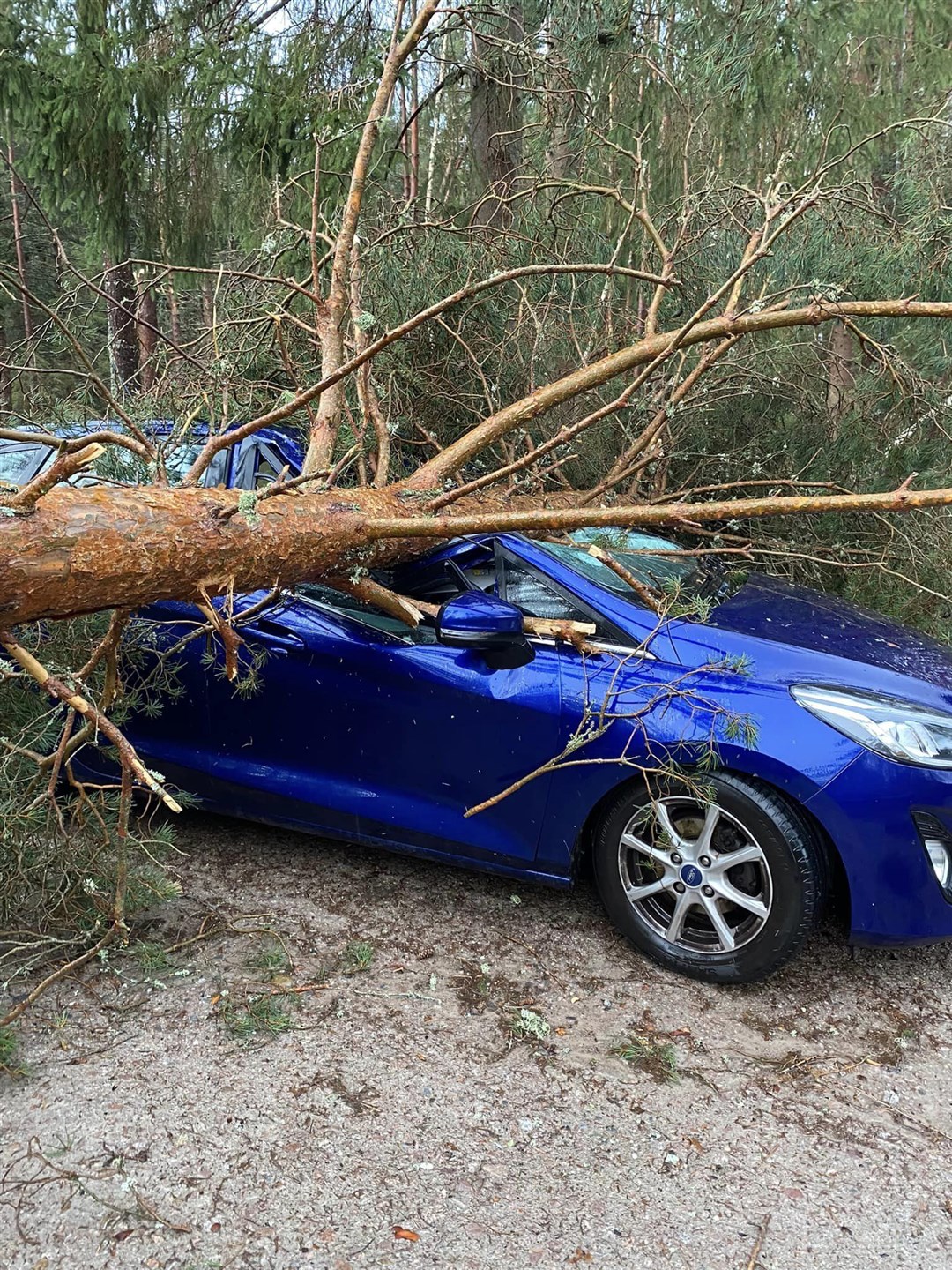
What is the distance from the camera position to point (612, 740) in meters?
2.98

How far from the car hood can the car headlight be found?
25 cm

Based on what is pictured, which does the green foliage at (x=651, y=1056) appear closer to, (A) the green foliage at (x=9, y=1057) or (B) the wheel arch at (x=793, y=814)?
(B) the wheel arch at (x=793, y=814)

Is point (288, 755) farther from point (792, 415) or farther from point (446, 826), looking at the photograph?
point (792, 415)

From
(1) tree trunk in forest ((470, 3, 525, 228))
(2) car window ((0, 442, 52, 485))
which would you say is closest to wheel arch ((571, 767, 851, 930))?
(2) car window ((0, 442, 52, 485))

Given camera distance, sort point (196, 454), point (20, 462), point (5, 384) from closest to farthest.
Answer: point (196, 454)
point (20, 462)
point (5, 384)

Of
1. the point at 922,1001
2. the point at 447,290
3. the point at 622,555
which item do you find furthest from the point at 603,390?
the point at 922,1001

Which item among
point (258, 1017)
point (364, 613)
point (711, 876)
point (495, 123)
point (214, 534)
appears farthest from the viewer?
point (495, 123)

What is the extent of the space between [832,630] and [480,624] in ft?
4.55

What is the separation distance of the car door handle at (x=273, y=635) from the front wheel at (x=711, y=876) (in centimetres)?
134

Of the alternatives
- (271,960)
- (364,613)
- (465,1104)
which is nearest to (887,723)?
(465,1104)

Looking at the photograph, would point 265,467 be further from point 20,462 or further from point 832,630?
point 832,630

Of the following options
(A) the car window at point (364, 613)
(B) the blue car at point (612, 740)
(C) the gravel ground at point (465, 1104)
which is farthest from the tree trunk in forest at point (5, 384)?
(C) the gravel ground at point (465, 1104)

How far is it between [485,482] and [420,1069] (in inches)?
73.4

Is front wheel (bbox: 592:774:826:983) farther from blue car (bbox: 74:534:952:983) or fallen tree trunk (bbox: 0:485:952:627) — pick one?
fallen tree trunk (bbox: 0:485:952:627)
